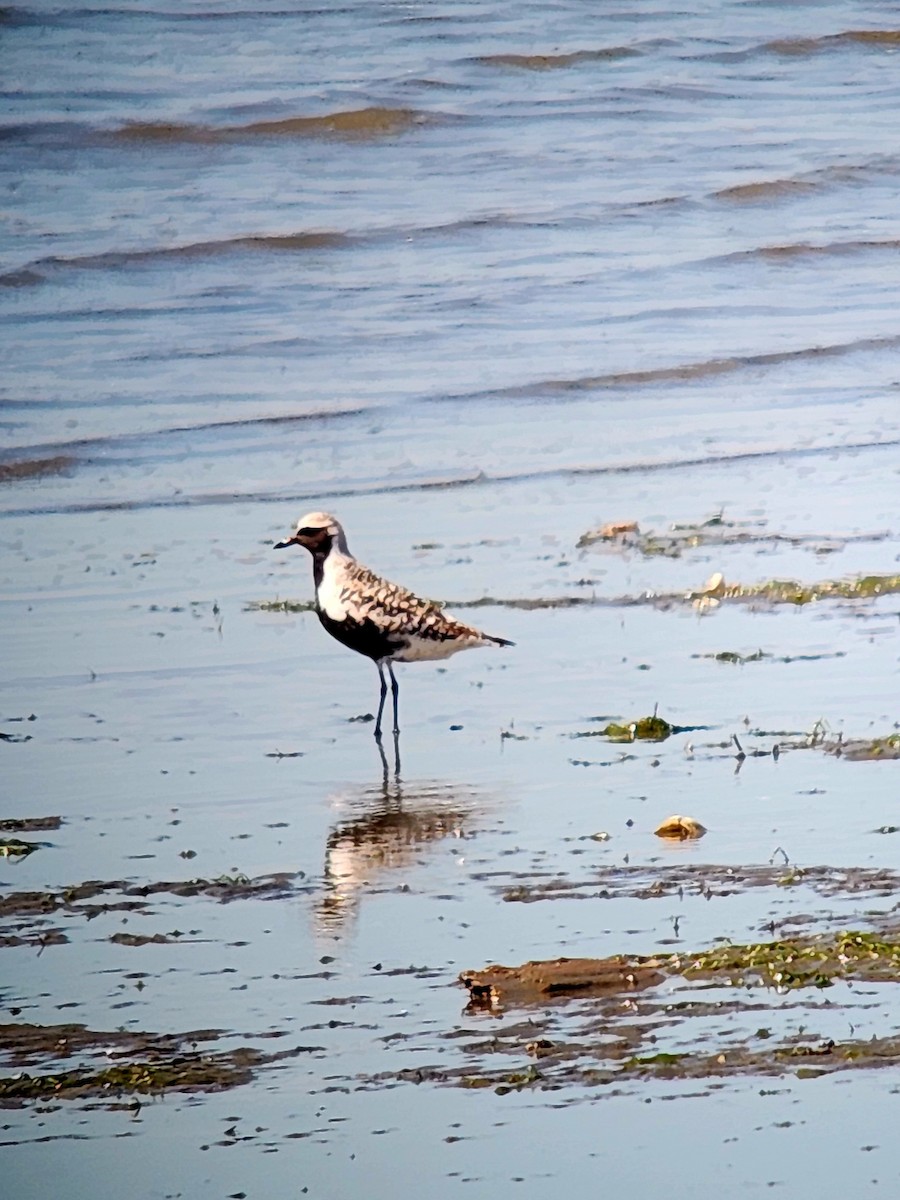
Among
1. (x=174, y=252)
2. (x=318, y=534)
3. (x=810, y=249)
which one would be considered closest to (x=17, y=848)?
(x=318, y=534)

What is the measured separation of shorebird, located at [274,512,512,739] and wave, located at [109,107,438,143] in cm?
1844

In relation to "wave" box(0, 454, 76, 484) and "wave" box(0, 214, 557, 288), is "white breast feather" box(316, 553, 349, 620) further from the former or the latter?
"wave" box(0, 214, 557, 288)

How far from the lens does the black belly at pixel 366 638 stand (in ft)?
31.5

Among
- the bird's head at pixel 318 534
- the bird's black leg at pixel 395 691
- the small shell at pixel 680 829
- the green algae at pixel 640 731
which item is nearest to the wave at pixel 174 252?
the bird's head at pixel 318 534

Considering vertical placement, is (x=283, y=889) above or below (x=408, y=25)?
below

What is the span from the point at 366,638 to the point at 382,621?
95 mm

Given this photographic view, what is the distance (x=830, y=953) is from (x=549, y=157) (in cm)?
2270

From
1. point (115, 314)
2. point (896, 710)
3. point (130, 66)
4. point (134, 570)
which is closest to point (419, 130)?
point (130, 66)

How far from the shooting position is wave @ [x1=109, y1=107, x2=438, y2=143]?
90.7 ft

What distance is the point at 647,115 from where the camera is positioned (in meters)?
30.0

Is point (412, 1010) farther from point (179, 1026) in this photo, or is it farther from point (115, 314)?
point (115, 314)

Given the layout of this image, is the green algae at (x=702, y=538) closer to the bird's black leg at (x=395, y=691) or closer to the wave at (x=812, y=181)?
the bird's black leg at (x=395, y=691)

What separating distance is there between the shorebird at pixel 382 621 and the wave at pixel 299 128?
60.5ft

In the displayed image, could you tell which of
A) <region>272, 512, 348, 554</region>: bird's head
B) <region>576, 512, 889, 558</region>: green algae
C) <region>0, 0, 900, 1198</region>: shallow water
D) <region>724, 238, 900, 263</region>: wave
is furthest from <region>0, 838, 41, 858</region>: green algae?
<region>724, 238, 900, 263</region>: wave
